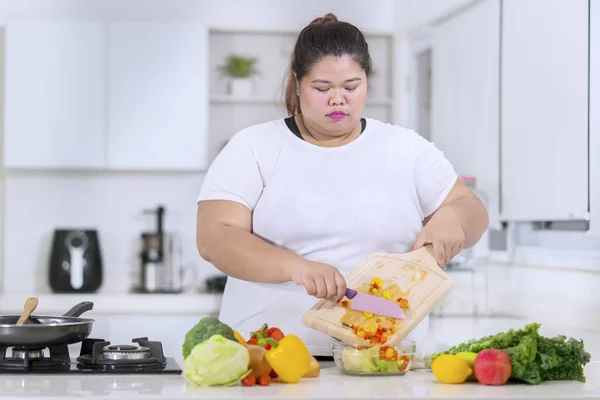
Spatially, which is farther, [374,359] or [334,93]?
[334,93]

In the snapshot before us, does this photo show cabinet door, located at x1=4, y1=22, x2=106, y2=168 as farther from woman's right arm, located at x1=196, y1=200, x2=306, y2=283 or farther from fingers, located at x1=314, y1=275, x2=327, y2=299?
fingers, located at x1=314, y1=275, x2=327, y2=299

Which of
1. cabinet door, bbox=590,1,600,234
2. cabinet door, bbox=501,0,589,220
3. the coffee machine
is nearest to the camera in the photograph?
cabinet door, bbox=590,1,600,234

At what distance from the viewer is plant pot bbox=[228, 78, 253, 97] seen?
4.91 meters

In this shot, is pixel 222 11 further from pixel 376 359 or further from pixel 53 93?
pixel 376 359

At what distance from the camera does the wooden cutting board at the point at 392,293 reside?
1.76 meters

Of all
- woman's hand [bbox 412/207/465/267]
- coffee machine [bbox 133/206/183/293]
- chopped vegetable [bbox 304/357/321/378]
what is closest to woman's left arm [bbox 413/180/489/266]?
woman's hand [bbox 412/207/465/267]

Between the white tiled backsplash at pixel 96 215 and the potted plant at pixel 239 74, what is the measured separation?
1.55ft

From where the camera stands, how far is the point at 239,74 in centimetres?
492

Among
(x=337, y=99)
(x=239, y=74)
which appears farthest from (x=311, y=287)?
(x=239, y=74)

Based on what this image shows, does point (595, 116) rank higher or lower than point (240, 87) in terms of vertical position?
lower

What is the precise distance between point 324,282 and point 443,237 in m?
0.33

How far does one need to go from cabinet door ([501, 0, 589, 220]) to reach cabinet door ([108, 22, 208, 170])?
1.61 m

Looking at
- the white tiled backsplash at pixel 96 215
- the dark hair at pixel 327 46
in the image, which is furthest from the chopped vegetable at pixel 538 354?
the white tiled backsplash at pixel 96 215

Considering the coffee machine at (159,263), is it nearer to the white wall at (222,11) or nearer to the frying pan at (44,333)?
the white wall at (222,11)
